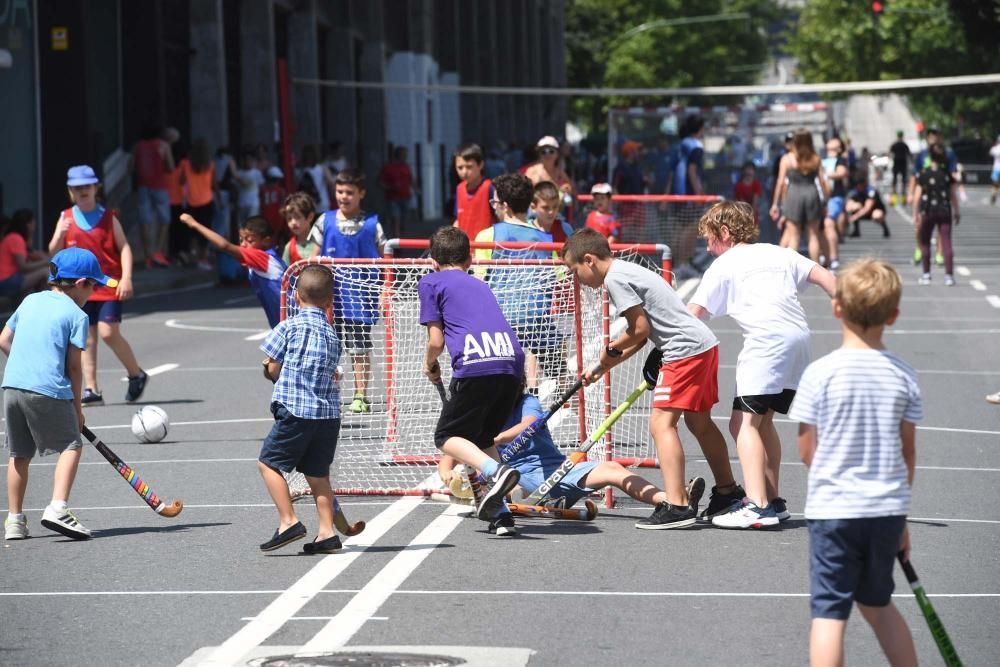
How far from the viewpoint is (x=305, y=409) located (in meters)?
8.23

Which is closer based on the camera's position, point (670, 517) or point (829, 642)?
point (829, 642)

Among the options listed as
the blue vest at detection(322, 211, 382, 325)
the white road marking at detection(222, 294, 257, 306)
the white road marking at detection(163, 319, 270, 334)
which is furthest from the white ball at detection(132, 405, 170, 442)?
the white road marking at detection(222, 294, 257, 306)

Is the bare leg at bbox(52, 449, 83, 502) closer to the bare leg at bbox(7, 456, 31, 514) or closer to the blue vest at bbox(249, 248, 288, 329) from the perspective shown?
the bare leg at bbox(7, 456, 31, 514)

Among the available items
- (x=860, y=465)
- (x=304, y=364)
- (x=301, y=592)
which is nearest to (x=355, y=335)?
(x=304, y=364)

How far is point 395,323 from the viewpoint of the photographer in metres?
10.8

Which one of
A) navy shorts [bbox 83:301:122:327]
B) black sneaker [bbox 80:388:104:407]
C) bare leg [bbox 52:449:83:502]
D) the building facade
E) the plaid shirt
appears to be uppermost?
the building facade

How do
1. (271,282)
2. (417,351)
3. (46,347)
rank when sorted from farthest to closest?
(271,282) < (417,351) < (46,347)

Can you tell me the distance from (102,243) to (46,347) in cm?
500

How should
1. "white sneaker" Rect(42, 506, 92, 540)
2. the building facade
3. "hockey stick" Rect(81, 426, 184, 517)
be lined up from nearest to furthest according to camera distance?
"white sneaker" Rect(42, 506, 92, 540), "hockey stick" Rect(81, 426, 184, 517), the building facade

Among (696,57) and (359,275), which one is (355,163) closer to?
(359,275)

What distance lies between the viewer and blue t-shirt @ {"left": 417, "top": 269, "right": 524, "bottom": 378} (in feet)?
28.7

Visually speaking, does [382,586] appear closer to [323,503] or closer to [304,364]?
[323,503]

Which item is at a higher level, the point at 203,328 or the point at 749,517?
the point at 749,517

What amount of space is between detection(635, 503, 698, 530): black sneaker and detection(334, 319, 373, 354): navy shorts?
8.64 ft
